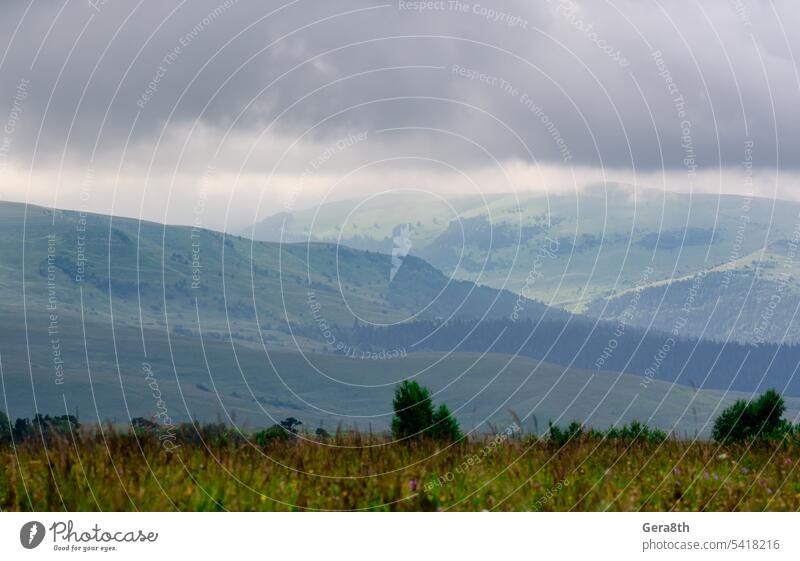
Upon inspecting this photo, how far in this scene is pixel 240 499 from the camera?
1366 centimetres

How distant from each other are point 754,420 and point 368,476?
9469 millimetres

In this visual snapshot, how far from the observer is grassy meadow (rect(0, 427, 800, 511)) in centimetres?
1373

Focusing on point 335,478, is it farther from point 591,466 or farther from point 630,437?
point 630,437

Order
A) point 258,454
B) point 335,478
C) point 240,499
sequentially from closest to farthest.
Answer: point 240,499, point 335,478, point 258,454

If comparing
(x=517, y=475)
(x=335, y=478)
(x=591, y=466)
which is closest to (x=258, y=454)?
(x=335, y=478)

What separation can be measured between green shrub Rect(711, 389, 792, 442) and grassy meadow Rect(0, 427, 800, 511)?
2.98 m

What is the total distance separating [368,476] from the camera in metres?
14.7

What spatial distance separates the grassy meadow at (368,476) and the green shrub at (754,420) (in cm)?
298

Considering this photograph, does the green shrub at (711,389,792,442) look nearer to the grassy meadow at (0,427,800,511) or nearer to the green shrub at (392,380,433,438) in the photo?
the grassy meadow at (0,427,800,511)

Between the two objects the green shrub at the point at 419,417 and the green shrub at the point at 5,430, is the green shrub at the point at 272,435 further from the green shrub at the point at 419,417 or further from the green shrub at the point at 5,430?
the green shrub at the point at 5,430

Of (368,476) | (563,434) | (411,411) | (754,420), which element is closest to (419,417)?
(411,411)

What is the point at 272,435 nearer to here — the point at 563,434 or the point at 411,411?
the point at 411,411

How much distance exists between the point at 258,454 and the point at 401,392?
375 cm

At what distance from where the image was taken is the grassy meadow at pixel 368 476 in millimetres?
13734
